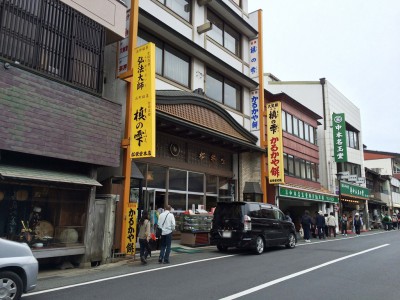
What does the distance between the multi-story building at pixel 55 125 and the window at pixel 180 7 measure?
18.9 ft

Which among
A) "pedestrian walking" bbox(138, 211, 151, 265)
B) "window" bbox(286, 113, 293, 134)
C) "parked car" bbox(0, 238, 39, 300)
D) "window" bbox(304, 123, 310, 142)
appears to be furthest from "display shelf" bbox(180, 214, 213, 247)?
"window" bbox(304, 123, 310, 142)

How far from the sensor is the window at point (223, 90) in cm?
1986

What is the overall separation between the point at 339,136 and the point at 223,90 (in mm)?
15667

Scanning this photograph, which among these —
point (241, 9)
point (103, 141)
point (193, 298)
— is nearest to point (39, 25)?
point (103, 141)

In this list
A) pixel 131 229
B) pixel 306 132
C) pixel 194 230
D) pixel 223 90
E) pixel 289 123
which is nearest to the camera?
pixel 131 229

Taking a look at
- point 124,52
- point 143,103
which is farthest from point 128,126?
point 124,52

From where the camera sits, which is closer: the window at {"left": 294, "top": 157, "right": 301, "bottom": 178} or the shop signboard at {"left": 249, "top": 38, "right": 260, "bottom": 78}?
the shop signboard at {"left": 249, "top": 38, "right": 260, "bottom": 78}

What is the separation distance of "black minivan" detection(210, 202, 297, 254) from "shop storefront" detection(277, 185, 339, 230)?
32.5 feet

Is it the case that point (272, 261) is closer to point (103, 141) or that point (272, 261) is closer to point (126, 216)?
point (126, 216)

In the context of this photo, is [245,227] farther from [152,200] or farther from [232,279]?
[152,200]

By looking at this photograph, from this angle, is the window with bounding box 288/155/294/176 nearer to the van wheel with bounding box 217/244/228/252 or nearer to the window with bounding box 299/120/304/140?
the window with bounding box 299/120/304/140

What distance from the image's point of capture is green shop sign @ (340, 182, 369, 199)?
31812 mm

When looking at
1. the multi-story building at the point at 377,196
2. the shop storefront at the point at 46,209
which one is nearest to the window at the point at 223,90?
the shop storefront at the point at 46,209

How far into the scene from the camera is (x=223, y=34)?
2150 cm
